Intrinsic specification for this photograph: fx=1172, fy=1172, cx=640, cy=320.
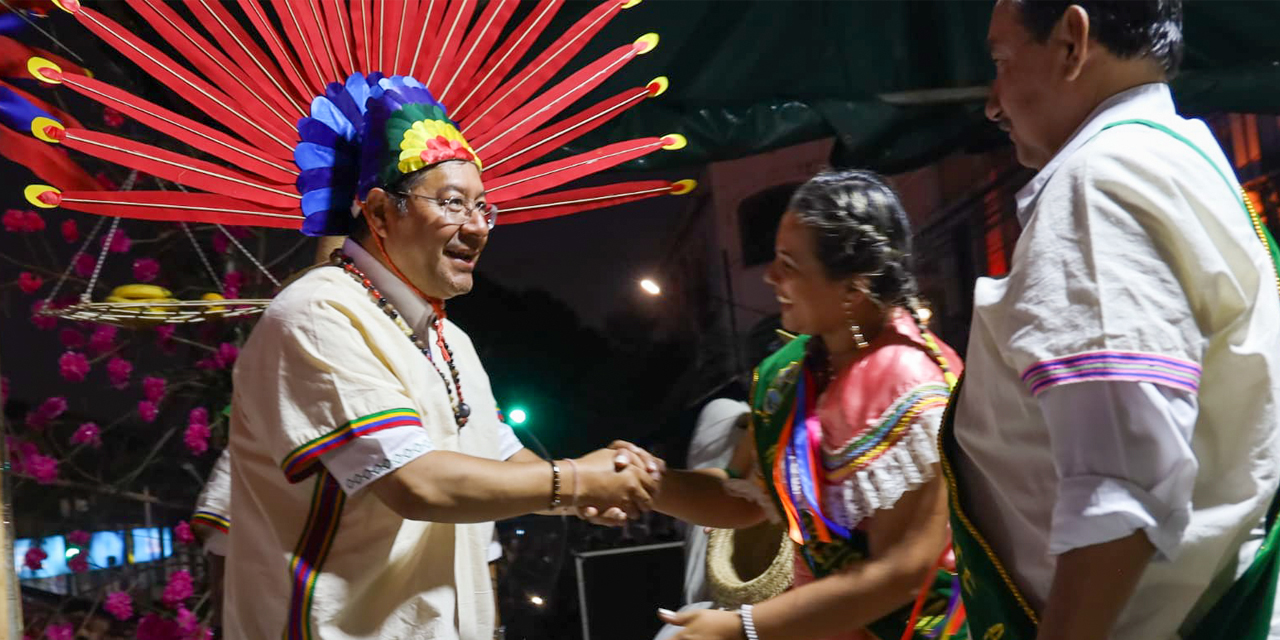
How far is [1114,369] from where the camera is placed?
99cm

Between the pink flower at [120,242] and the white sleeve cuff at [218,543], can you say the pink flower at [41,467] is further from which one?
the white sleeve cuff at [218,543]

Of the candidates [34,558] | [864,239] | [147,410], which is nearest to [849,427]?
[864,239]

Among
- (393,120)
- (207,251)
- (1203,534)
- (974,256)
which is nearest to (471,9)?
(393,120)

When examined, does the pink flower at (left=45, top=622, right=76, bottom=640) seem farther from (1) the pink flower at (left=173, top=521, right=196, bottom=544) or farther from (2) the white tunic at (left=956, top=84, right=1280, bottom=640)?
(2) the white tunic at (left=956, top=84, right=1280, bottom=640)

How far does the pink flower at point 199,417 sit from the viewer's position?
3.27m

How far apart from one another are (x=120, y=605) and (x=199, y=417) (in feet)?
1.89

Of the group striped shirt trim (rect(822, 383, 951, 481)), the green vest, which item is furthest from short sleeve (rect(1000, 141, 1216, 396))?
the green vest

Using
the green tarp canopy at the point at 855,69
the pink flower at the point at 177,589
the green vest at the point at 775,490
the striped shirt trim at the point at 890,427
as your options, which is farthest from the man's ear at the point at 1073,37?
the pink flower at the point at 177,589

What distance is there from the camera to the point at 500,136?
2.33 m

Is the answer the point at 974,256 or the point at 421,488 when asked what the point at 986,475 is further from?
the point at 974,256

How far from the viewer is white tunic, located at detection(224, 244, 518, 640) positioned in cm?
175

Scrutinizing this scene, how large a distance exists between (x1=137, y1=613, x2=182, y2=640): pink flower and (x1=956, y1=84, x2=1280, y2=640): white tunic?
9.13 ft

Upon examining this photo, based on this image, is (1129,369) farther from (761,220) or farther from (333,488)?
(761,220)

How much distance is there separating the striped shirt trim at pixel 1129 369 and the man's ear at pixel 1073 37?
327 mm
